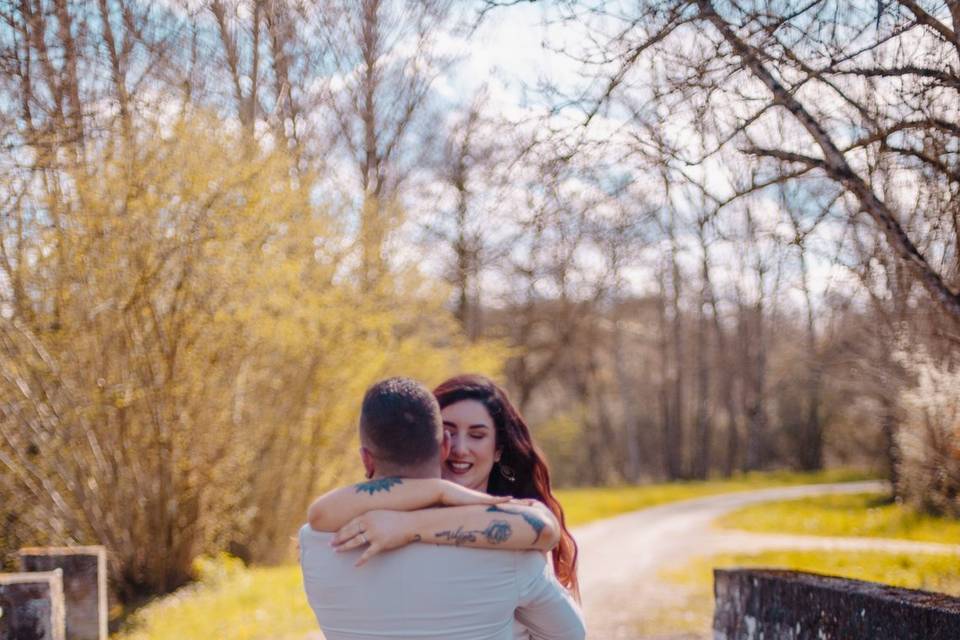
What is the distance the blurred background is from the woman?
6.53 ft

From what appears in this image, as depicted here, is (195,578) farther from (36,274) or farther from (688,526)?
(688,526)

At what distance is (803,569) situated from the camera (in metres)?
9.37

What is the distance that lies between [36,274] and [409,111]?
27.2ft

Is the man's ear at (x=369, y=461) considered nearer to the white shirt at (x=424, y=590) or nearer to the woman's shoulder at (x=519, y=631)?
the white shirt at (x=424, y=590)

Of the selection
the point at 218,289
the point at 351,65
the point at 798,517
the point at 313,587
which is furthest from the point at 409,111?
the point at 313,587

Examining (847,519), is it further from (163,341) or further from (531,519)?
(531,519)

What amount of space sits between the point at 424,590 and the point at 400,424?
1.12ft

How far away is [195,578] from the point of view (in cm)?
988

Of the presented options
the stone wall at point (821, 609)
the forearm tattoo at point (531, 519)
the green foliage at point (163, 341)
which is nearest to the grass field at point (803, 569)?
the stone wall at point (821, 609)

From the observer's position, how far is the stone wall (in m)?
3.66

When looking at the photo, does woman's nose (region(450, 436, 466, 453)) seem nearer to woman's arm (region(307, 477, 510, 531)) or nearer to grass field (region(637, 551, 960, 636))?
woman's arm (region(307, 477, 510, 531))

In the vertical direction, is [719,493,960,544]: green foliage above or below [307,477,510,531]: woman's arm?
below

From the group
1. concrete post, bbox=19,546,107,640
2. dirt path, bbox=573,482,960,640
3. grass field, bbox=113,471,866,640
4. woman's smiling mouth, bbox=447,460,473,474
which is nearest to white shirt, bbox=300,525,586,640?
woman's smiling mouth, bbox=447,460,473,474

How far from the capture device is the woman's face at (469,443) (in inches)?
112
